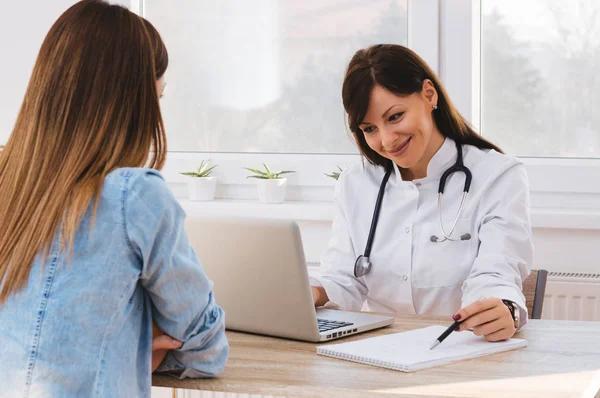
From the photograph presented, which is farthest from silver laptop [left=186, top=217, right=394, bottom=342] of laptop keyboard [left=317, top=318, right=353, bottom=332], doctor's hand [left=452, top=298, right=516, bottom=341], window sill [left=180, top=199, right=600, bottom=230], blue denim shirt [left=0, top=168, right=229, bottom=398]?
window sill [left=180, top=199, right=600, bottom=230]

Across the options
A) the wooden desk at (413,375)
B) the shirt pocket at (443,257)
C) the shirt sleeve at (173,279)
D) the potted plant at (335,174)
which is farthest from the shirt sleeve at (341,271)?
the shirt sleeve at (173,279)

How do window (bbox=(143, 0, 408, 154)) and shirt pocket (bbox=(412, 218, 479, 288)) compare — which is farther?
window (bbox=(143, 0, 408, 154))

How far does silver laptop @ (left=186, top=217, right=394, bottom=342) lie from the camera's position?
1.54m

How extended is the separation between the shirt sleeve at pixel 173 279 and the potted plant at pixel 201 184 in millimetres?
1809

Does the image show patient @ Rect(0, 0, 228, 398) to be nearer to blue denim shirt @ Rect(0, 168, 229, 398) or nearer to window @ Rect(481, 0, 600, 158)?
blue denim shirt @ Rect(0, 168, 229, 398)

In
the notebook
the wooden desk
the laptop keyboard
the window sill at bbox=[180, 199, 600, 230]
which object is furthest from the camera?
the window sill at bbox=[180, 199, 600, 230]

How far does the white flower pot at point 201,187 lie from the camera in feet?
10.3

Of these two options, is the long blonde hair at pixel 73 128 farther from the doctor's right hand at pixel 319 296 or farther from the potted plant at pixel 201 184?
the potted plant at pixel 201 184

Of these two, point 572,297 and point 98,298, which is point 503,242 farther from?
point 98,298

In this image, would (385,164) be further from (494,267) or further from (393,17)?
(393,17)

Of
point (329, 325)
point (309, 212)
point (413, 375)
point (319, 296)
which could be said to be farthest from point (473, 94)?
point (413, 375)

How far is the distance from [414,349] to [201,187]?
1785mm

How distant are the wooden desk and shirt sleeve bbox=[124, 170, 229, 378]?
0.05 metres

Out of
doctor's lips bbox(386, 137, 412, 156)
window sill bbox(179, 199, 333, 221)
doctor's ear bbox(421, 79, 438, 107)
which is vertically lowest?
window sill bbox(179, 199, 333, 221)
